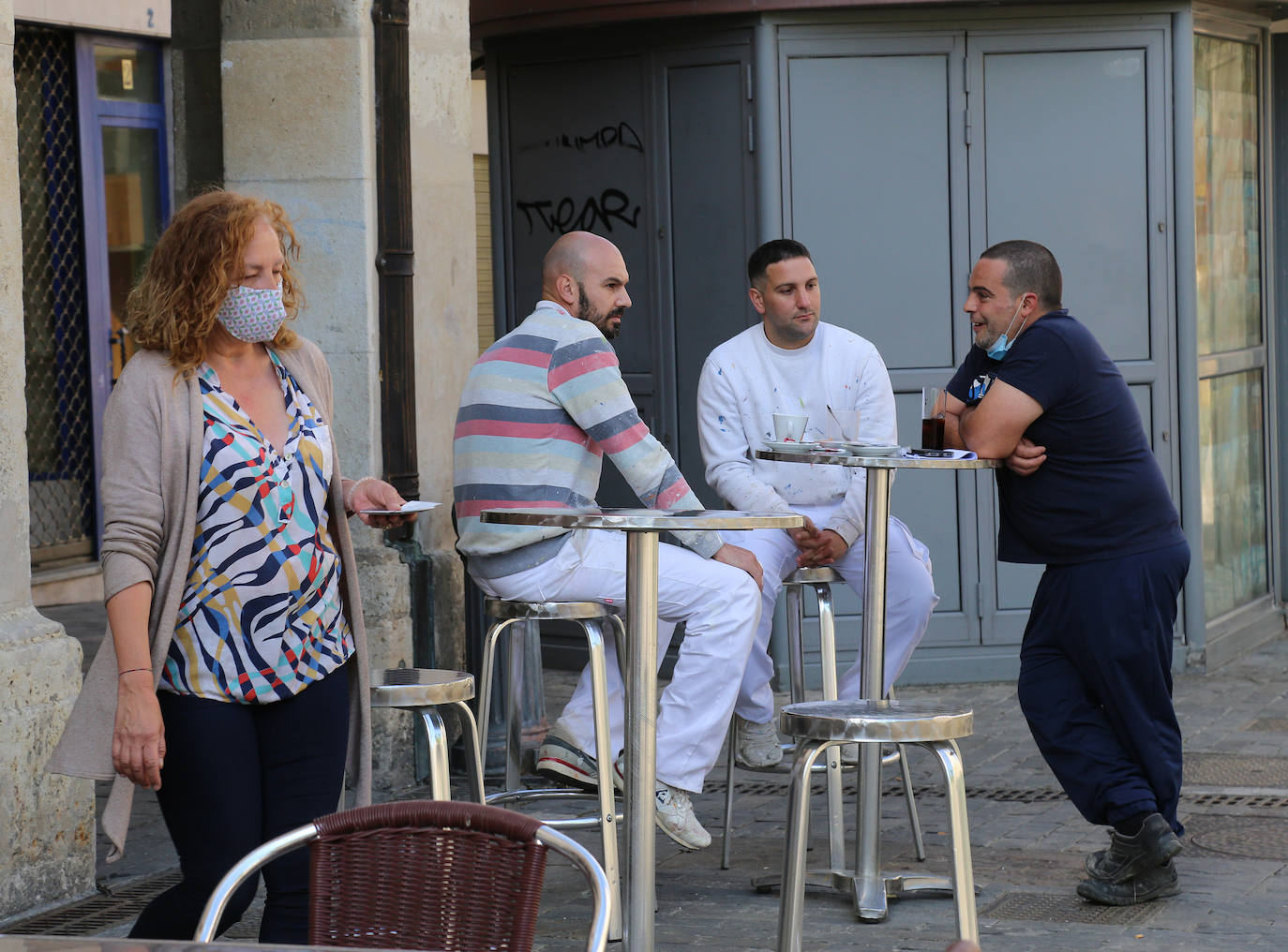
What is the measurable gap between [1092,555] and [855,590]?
96 centimetres

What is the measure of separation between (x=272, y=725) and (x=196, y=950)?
4.92 feet

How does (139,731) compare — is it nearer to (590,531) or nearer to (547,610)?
(547,610)

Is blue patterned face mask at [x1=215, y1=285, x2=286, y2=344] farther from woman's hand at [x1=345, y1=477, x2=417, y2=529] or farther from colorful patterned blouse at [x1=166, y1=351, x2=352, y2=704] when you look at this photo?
woman's hand at [x1=345, y1=477, x2=417, y2=529]

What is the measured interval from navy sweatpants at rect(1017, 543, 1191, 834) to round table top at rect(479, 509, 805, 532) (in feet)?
4.96

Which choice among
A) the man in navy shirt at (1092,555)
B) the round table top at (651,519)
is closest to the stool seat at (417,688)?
the round table top at (651,519)

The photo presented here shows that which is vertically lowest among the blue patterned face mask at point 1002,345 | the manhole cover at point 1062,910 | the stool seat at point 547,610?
the manhole cover at point 1062,910

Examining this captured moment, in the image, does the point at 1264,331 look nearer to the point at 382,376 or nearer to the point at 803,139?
the point at 803,139

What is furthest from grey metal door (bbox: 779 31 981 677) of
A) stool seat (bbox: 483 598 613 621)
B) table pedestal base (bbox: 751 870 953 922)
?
stool seat (bbox: 483 598 613 621)

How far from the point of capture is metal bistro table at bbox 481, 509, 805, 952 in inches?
151

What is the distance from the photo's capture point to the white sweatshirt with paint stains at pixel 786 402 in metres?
5.88

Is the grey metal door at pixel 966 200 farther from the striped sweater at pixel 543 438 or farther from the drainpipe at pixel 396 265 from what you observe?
the striped sweater at pixel 543 438

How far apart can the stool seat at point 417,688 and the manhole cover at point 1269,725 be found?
3.98 meters

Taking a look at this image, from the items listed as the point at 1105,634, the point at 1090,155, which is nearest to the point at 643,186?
the point at 1090,155

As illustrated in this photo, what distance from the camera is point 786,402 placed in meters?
5.87
